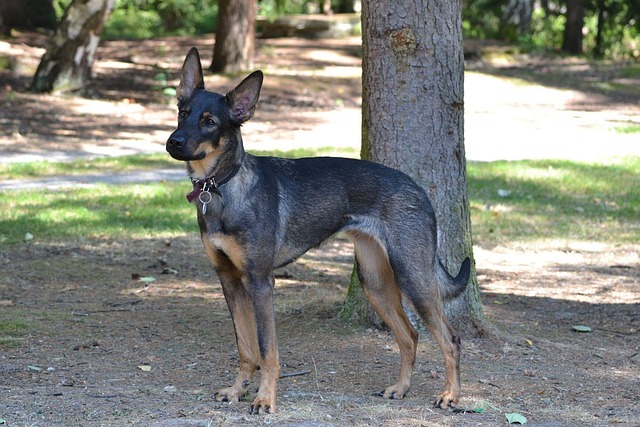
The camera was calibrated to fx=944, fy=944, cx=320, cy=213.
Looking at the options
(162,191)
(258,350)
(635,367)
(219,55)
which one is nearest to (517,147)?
(162,191)

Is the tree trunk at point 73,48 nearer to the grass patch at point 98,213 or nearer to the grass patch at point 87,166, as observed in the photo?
the grass patch at point 87,166

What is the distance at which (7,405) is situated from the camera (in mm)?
5660

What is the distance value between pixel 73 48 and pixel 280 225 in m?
15.9

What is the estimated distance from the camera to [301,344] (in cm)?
720

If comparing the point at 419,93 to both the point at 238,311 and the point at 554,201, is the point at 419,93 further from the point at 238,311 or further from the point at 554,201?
the point at 554,201

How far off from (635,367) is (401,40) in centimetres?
295

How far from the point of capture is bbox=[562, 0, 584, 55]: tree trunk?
106 feet

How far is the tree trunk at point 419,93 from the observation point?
6.94m

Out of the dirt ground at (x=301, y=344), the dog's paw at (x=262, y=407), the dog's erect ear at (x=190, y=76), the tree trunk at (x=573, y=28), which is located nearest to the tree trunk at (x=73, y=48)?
the dirt ground at (x=301, y=344)

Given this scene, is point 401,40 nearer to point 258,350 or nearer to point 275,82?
point 258,350

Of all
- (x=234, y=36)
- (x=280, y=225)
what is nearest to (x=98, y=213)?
(x=280, y=225)

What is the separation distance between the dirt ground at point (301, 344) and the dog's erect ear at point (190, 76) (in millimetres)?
1917

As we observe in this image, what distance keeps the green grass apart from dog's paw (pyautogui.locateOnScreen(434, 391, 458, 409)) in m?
5.34

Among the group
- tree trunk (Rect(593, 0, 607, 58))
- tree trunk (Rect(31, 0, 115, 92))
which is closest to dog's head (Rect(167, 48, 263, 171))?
tree trunk (Rect(31, 0, 115, 92))
